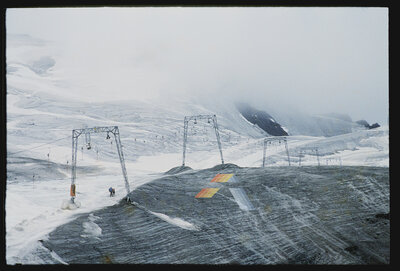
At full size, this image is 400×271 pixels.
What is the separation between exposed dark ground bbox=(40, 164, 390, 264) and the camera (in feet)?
17.8

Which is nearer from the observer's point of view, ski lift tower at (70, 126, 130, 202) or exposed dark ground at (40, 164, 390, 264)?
exposed dark ground at (40, 164, 390, 264)

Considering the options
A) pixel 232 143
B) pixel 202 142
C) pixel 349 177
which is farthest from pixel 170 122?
pixel 349 177

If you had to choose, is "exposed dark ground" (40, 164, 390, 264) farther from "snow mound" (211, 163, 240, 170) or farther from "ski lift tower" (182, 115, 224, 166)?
"ski lift tower" (182, 115, 224, 166)

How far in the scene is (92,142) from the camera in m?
5.99

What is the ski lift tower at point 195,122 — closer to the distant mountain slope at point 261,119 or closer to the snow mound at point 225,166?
the snow mound at point 225,166

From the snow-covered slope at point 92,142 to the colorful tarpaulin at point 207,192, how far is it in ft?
1.44

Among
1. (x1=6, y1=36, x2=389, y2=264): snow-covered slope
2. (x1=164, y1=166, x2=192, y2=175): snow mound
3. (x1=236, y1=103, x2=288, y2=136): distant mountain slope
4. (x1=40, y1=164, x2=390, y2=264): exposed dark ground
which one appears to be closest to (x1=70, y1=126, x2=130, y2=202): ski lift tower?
(x1=6, y1=36, x2=389, y2=264): snow-covered slope

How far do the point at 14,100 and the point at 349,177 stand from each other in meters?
5.59

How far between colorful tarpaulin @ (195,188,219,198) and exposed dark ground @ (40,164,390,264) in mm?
69

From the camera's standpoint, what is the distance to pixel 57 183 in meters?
5.73

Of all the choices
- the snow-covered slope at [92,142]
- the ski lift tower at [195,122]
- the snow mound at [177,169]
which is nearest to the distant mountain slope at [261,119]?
the snow-covered slope at [92,142]

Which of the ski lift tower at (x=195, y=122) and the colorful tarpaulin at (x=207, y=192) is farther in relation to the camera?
the ski lift tower at (x=195, y=122)

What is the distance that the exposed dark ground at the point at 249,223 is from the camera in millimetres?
5426
